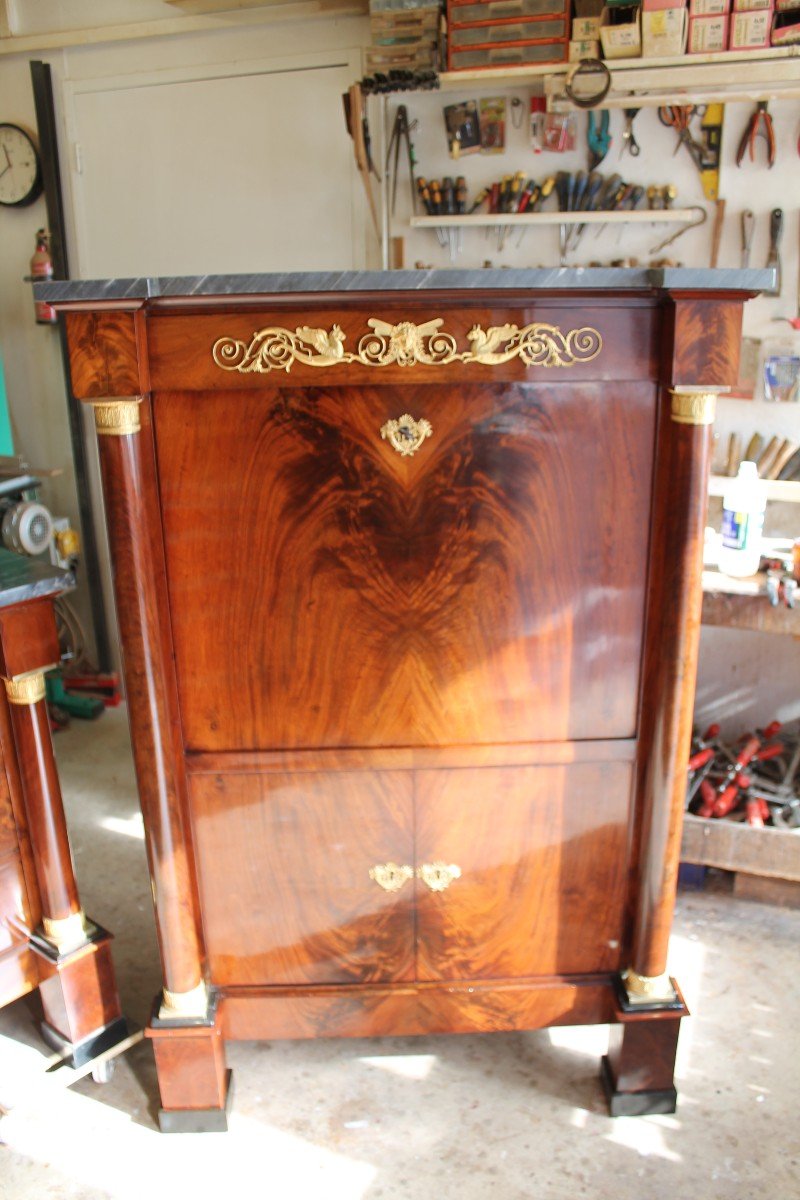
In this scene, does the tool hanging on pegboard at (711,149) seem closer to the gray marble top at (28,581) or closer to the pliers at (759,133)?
the pliers at (759,133)

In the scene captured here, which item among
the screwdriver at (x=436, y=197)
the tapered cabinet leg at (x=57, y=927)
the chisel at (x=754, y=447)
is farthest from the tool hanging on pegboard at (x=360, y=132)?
the tapered cabinet leg at (x=57, y=927)

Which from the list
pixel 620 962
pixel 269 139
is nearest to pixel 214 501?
pixel 620 962

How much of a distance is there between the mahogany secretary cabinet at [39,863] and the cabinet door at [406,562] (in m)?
0.27

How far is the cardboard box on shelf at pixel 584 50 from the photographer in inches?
88.7

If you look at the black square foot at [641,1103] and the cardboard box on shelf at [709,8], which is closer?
the black square foot at [641,1103]

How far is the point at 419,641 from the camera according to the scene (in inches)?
60.0

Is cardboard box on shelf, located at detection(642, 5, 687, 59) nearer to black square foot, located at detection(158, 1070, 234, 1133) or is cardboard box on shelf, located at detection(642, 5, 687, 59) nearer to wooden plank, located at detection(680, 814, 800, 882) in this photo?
wooden plank, located at detection(680, 814, 800, 882)

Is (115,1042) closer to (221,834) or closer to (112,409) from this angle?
(221,834)

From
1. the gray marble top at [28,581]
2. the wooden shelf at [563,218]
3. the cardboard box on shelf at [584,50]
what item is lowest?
the gray marble top at [28,581]

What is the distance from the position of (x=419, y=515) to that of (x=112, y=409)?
0.47 meters

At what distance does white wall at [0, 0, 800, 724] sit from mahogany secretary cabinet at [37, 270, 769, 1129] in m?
1.26

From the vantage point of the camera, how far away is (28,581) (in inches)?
61.1

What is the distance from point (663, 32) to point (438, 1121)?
232 centimetres

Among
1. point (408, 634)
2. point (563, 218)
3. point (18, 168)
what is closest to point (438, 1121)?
point (408, 634)
